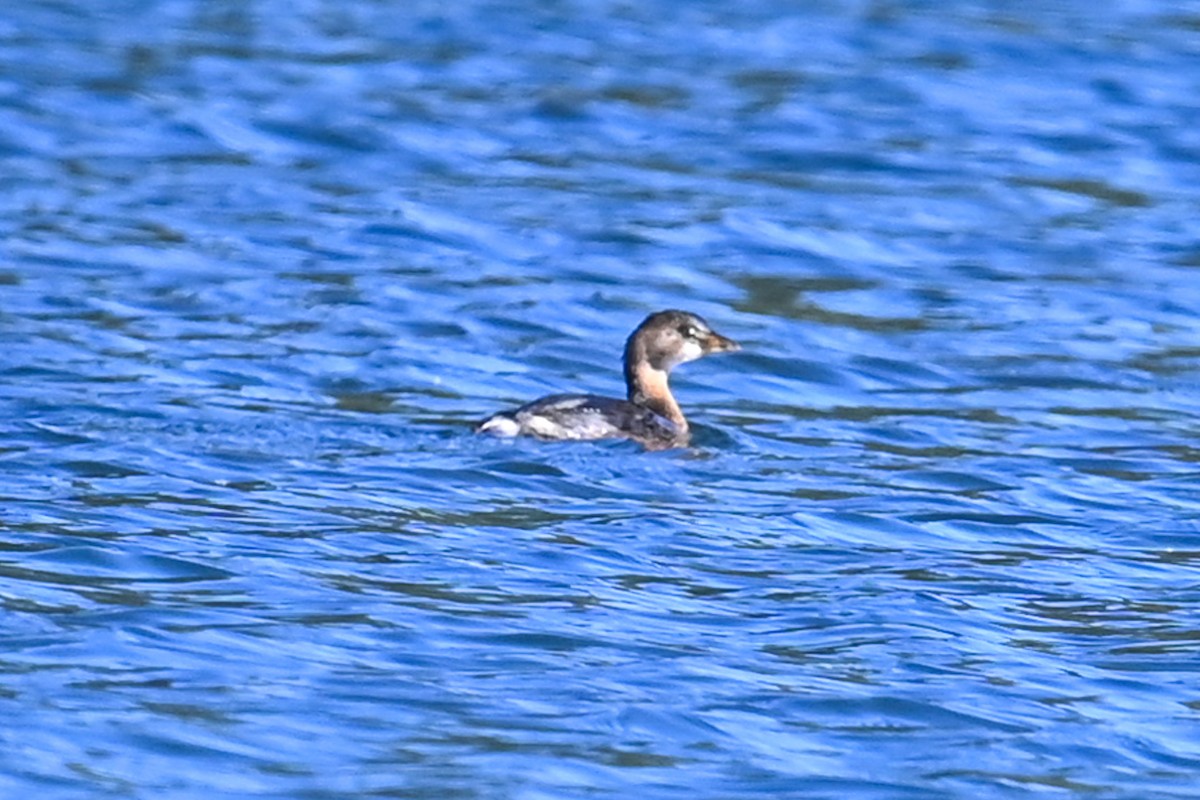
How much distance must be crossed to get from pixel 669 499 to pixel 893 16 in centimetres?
1348

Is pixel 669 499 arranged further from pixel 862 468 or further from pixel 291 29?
pixel 291 29

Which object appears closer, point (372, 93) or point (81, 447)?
point (81, 447)

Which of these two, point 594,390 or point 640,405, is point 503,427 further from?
point 594,390

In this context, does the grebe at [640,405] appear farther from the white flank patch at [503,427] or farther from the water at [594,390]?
the water at [594,390]

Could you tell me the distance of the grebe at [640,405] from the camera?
11828 mm

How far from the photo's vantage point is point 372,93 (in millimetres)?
20891

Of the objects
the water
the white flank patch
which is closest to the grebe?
the white flank patch

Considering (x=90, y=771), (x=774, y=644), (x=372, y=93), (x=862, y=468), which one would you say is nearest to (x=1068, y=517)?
(x=862, y=468)

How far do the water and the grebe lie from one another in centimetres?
14

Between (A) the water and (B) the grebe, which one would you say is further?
(B) the grebe

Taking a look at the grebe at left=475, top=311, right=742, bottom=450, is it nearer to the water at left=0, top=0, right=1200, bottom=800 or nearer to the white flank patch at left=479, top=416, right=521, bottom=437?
the white flank patch at left=479, top=416, right=521, bottom=437

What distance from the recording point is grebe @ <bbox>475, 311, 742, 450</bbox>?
11.8 m

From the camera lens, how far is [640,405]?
12.7m

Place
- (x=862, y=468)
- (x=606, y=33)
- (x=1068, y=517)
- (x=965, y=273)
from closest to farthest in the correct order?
(x=1068, y=517) → (x=862, y=468) → (x=965, y=273) → (x=606, y=33)
